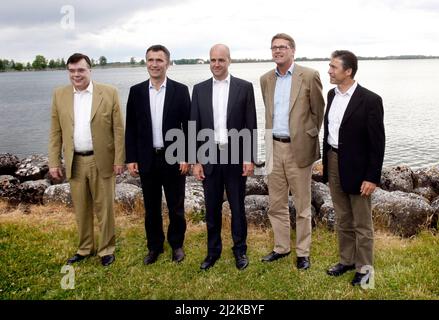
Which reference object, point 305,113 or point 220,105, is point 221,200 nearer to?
point 220,105

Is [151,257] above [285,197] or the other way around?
the other way around

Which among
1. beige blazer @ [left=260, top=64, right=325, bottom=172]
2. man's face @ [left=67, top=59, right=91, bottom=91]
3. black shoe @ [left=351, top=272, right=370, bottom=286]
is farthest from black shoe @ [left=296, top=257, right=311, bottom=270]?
man's face @ [left=67, top=59, right=91, bottom=91]

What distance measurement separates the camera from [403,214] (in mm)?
7508

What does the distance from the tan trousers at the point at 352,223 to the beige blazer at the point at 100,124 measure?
9.42 ft

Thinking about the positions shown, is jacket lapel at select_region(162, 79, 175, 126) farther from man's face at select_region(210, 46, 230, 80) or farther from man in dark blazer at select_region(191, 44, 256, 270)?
man's face at select_region(210, 46, 230, 80)

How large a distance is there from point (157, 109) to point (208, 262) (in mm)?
2254

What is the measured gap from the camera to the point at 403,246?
21.1 feet

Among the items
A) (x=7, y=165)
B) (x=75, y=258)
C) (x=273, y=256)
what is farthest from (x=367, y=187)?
(x=7, y=165)

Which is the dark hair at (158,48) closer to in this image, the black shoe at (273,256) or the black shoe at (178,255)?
the black shoe at (178,255)

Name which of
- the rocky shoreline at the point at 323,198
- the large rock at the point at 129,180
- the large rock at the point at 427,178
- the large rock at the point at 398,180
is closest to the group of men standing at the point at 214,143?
the rocky shoreline at the point at 323,198

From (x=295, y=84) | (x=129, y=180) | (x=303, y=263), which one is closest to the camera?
(x=295, y=84)

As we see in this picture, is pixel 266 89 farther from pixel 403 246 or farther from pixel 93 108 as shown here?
pixel 403 246

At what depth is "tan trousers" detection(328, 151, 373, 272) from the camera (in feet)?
16.6

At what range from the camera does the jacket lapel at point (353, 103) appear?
4855 mm
